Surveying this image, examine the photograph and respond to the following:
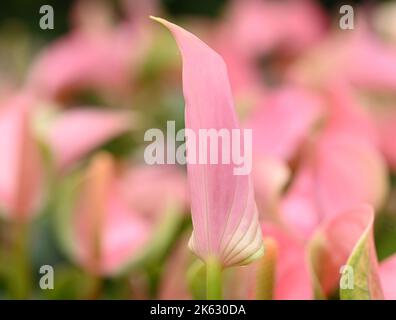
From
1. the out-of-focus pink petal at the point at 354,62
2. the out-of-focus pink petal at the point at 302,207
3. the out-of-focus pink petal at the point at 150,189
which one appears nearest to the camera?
the out-of-focus pink petal at the point at 302,207

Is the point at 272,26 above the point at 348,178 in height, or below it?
above

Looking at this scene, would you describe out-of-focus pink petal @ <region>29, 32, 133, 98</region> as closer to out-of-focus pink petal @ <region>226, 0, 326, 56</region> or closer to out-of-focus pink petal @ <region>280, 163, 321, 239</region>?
out-of-focus pink petal @ <region>226, 0, 326, 56</region>

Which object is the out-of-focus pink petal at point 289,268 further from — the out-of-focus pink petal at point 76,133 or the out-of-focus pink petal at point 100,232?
the out-of-focus pink petal at point 76,133

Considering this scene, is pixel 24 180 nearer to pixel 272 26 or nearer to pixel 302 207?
pixel 302 207

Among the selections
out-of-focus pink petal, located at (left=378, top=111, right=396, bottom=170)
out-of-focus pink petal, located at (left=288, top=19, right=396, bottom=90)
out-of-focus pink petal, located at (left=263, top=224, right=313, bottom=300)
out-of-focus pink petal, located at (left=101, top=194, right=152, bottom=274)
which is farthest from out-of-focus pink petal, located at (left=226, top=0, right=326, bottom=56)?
out-of-focus pink petal, located at (left=263, top=224, right=313, bottom=300)

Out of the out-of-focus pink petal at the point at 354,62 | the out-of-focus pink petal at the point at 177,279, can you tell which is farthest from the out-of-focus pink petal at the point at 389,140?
the out-of-focus pink petal at the point at 177,279

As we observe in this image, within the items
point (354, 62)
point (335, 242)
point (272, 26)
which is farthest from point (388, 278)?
point (272, 26)

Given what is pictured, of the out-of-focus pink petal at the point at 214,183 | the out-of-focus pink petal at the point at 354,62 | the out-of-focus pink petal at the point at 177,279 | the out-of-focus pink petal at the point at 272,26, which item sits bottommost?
the out-of-focus pink petal at the point at 177,279
